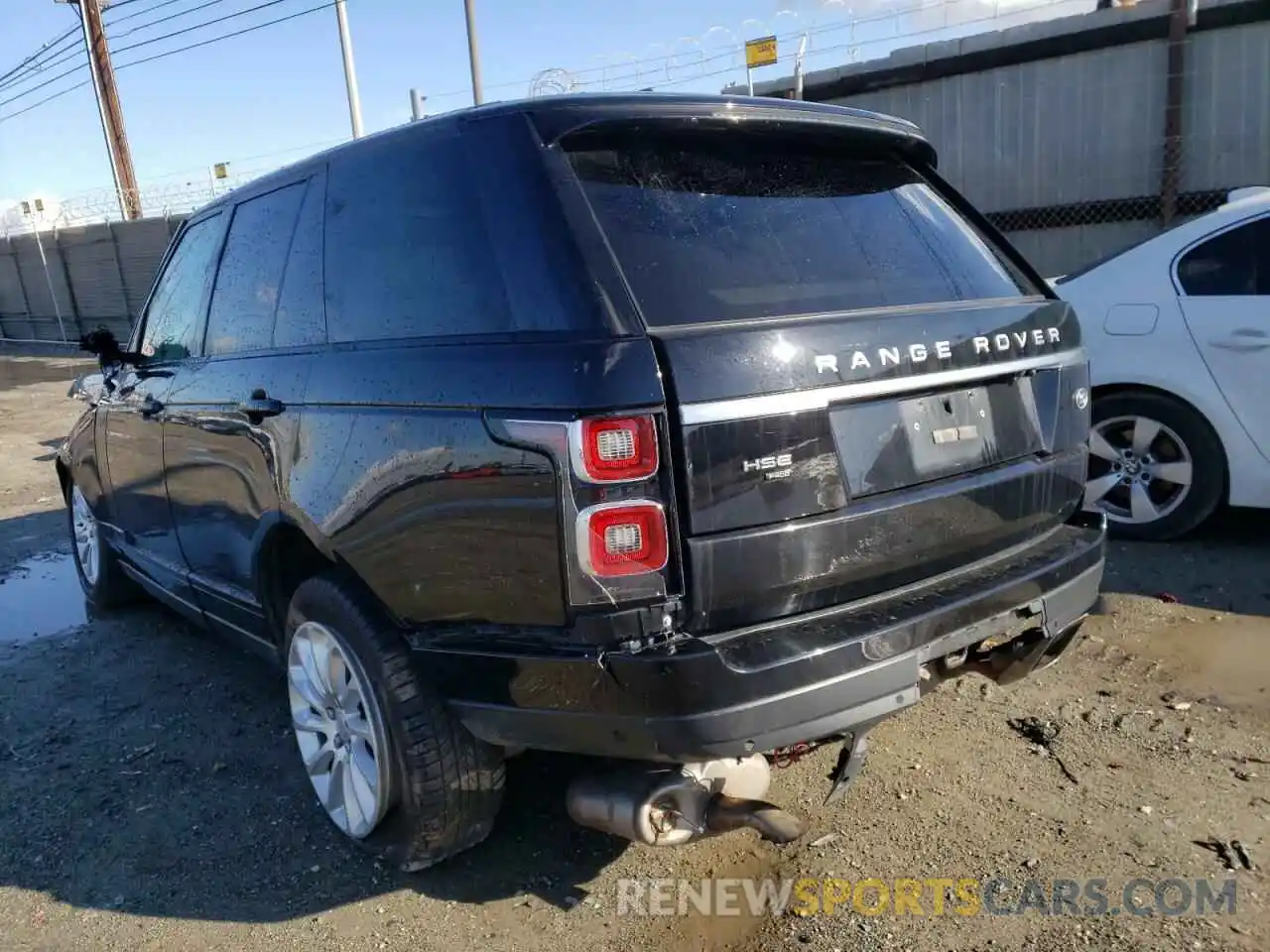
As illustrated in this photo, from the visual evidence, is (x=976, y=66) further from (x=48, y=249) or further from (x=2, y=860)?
A: (x=48, y=249)

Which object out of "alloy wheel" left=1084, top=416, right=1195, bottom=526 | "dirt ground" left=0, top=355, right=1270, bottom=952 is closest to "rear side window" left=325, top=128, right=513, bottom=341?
"dirt ground" left=0, top=355, right=1270, bottom=952

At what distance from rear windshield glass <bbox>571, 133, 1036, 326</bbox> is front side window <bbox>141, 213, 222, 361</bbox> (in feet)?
7.15

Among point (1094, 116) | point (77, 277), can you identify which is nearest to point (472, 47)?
point (1094, 116)

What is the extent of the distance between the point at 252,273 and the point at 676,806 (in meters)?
2.41

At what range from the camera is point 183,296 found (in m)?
4.19

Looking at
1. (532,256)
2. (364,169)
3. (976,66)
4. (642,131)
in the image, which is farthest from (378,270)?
(976,66)

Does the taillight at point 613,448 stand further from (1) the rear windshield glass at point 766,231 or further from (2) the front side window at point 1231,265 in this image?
(2) the front side window at point 1231,265

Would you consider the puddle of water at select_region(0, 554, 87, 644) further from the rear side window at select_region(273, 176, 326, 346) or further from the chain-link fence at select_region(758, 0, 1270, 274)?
the chain-link fence at select_region(758, 0, 1270, 274)

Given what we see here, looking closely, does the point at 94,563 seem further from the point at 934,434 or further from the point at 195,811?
the point at 934,434

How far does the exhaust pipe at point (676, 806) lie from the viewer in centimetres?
231

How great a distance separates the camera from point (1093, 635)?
4176mm

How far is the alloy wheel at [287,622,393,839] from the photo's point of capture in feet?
8.91

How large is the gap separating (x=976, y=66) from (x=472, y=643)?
1086cm

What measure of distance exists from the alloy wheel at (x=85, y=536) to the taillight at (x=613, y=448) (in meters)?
4.08
